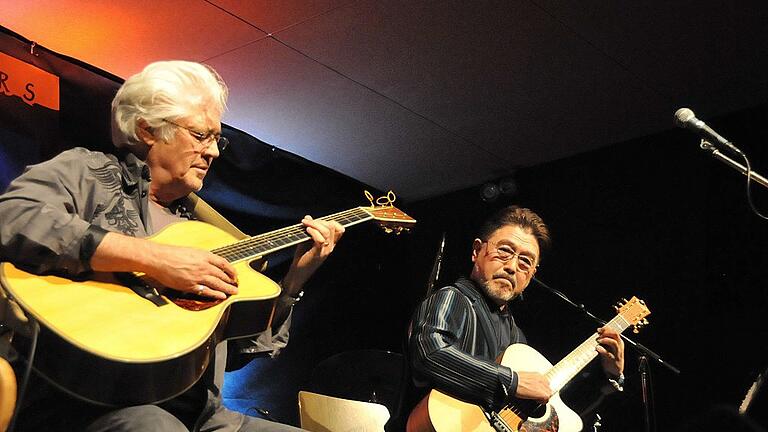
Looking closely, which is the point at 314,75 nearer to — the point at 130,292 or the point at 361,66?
the point at 361,66

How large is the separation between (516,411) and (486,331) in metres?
0.48

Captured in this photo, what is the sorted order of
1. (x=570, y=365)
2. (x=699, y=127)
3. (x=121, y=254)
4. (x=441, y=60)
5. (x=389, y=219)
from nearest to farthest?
1. (x=121, y=254)
2. (x=699, y=127)
3. (x=389, y=219)
4. (x=570, y=365)
5. (x=441, y=60)

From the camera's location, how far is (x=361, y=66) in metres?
4.61

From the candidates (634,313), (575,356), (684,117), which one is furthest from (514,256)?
(684,117)

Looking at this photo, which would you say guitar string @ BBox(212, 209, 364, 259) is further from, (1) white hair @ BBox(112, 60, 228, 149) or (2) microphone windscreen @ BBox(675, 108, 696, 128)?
(2) microphone windscreen @ BBox(675, 108, 696, 128)

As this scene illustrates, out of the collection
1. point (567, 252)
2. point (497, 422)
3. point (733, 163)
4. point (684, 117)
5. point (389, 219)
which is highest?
point (684, 117)

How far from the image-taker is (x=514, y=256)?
375 cm

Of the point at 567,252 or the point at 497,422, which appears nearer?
the point at 497,422

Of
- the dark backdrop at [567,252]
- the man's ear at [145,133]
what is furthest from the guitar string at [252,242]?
the dark backdrop at [567,252]

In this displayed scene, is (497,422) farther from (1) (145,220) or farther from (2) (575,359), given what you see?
(1) (145,220)

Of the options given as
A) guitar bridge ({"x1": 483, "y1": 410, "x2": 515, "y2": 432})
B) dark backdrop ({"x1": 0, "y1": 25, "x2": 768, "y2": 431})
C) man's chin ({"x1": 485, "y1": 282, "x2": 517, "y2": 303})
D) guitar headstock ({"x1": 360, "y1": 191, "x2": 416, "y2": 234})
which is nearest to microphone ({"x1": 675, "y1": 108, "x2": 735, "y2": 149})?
guitar headstock ({"x1": 360, "y1": 191, "x2": 416, "y2": 234})

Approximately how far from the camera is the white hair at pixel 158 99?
2.52 m

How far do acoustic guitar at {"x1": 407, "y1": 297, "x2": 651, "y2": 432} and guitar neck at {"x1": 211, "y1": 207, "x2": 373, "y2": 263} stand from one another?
87cm

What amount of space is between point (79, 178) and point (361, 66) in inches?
103
